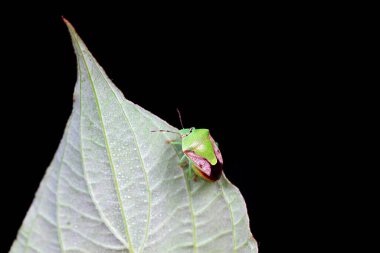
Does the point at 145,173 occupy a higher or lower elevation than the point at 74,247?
higher

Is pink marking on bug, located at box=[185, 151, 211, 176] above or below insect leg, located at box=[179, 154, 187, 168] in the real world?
→ below

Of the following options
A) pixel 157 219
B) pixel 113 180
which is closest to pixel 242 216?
pixel 157 219

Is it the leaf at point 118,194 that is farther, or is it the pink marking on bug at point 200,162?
the pink marking on bug at point 200,162

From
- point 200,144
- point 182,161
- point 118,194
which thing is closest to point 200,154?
point 200,144

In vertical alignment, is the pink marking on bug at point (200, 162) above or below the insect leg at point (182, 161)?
below

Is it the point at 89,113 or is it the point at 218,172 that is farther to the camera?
the point at 218,172

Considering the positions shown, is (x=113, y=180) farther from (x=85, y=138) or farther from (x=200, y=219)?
(x=200, y=219)
